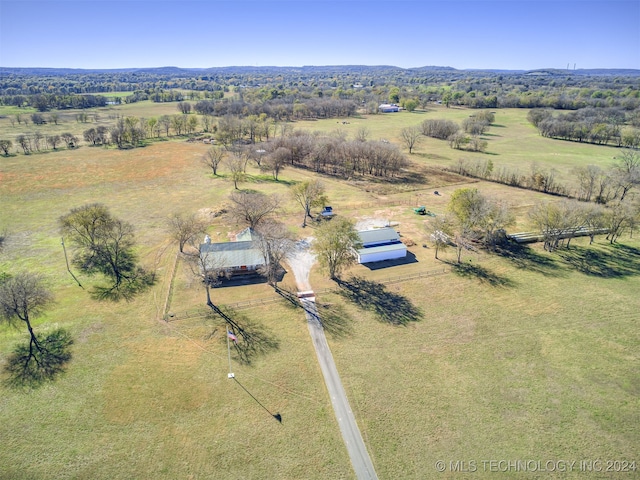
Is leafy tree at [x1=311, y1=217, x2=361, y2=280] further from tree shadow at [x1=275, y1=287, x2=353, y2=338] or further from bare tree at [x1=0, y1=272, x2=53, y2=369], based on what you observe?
bare tree at [x1=0, y1=272, x2=53, y2=369]

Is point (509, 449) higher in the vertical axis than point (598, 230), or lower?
lower

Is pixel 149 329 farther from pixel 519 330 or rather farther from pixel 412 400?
pixel 519 330

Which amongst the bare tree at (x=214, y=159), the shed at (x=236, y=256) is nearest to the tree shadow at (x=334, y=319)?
the shed at (x=236, y=256)

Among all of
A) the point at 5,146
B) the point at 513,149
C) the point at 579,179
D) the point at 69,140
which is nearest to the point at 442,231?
the point at 579,179

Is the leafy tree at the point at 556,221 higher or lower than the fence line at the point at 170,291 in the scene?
higher

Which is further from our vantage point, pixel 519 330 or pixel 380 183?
pixel 380 183

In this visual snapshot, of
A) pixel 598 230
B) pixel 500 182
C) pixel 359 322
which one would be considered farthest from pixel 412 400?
pixel 500 182

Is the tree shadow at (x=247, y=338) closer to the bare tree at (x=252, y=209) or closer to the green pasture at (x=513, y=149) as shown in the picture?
the bare tree at (x=252, y=209)

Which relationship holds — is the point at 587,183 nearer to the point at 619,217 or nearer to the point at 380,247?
the point at 619,217
